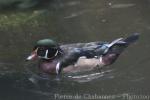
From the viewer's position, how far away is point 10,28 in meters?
7.57

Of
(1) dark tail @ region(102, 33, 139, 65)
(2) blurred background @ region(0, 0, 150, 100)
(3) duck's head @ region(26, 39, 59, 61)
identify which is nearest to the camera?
(2) blurred background @ region(0, 0, 150, 100)

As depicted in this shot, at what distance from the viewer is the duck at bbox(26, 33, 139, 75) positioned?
6.44 m

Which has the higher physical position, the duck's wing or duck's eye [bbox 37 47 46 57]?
the duck's wing

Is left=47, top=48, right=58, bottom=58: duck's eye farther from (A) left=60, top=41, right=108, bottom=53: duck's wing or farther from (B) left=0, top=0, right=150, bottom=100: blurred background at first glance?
(B) left=0, top=0, right=150, bottom=100: blurred background

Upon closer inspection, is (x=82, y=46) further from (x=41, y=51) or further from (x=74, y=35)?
(x=74, y=35)

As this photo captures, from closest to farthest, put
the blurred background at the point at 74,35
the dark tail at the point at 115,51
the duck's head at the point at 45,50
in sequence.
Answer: the blurred background at the point at 74,35 < the duck's head at the point at 45,50 < the dark tail at the point at 115,51

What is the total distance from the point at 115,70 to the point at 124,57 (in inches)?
12.1

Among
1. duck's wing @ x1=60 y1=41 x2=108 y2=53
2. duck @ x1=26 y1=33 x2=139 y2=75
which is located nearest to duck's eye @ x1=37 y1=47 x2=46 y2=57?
duck @ x1=26 y1=33 x2=139 y2=75

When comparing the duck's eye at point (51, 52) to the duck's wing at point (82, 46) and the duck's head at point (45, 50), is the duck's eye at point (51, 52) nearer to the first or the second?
the duck's head at point (45, 50)

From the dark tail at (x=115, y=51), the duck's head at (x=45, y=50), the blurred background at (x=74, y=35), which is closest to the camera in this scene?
the blurred background at (x=74, y=35)

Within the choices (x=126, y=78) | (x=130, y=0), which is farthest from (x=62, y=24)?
(x=126, y=78)

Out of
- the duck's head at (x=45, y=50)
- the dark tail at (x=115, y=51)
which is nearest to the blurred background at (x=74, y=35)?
the dark tail at (x=115, y=51)

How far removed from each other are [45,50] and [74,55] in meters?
0.38

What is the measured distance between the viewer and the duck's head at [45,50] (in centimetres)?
643
